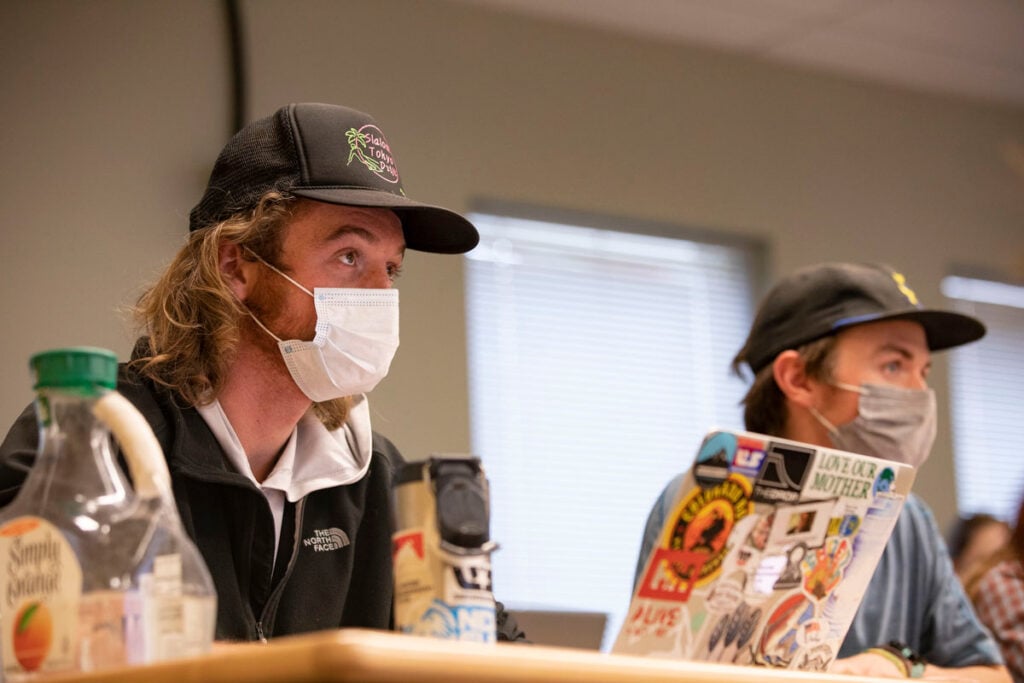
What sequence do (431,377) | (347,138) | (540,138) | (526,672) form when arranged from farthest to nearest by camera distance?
(540,138), (431,377), (347,138), (526,672)

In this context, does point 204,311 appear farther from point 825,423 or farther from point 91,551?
point 825,423

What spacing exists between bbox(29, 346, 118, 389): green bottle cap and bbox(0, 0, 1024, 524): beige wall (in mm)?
1816

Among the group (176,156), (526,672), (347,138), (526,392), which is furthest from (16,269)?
(526,672)

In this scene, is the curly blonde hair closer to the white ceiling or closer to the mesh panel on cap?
the mesh panel on cap

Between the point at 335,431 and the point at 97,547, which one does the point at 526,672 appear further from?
the point at 335,431

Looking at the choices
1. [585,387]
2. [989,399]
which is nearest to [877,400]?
[585,387]

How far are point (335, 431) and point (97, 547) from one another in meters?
1.00

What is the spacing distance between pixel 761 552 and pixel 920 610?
1185 millimetres

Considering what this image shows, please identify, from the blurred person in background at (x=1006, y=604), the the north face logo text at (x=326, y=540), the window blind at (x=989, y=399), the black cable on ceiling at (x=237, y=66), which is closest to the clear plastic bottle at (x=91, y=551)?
the the north face logo text at (x=326, y=540)

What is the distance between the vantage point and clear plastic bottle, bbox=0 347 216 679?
1.01m

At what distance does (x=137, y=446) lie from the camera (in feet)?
3.51

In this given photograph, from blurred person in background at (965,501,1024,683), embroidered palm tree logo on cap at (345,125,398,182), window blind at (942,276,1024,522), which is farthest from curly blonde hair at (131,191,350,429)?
window blind at (942,276,1024,522)

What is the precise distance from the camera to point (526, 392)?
4.29 metres

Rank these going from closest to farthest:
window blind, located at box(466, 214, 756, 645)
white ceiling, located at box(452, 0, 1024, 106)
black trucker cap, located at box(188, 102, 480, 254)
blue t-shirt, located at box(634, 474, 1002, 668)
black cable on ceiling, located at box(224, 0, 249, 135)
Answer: black trucker cap, located at box(188, 102, 480, 254)
blue t-shirt, located at box(634, 474, 1002, 668)
black cable on ceiling, located at box(224, 0, 249, 135)
window blind, located at box(466, 214, 756, 645)
white ceiling, located at box(452, 0, 1024, 106)
